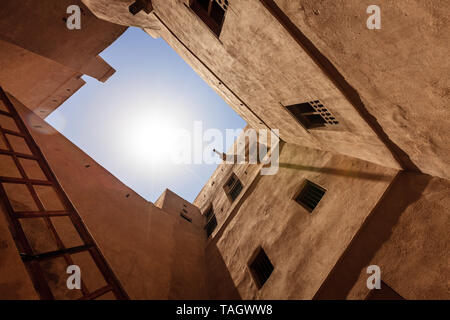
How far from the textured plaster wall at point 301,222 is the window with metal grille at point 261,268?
178mm

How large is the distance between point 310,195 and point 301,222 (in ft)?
3.40

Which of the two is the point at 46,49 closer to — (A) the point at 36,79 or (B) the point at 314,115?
(A) the point at 36,79

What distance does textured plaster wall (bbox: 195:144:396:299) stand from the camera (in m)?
4.47

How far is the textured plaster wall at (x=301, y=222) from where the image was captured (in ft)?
14.7

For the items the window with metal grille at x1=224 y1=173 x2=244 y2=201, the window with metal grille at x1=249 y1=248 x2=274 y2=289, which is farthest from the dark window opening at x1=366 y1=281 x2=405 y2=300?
the window with metal grille at x1=224 y1=173 x2=244 y2=201

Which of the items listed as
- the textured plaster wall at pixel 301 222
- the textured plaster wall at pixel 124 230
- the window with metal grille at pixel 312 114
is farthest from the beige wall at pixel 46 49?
the textured plaster wall at pixel 301 222

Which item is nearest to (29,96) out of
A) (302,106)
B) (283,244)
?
(302,106)

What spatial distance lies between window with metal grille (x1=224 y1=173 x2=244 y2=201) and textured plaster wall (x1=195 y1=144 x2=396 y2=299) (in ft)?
8.71

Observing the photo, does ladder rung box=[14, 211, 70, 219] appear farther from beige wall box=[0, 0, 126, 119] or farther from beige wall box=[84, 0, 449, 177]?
beige wall box=[0, 0, 126, 119]

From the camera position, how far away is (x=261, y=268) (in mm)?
6156

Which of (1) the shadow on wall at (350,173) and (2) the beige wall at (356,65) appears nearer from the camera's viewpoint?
(2) the beige wall at (356,65)

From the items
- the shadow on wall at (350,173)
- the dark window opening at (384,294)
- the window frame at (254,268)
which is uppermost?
the shadow on wall at (350,173)

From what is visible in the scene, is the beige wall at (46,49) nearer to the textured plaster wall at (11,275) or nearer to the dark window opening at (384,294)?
the textured plaster wall at (11,275)

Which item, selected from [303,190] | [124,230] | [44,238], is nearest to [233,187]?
[303,190]
